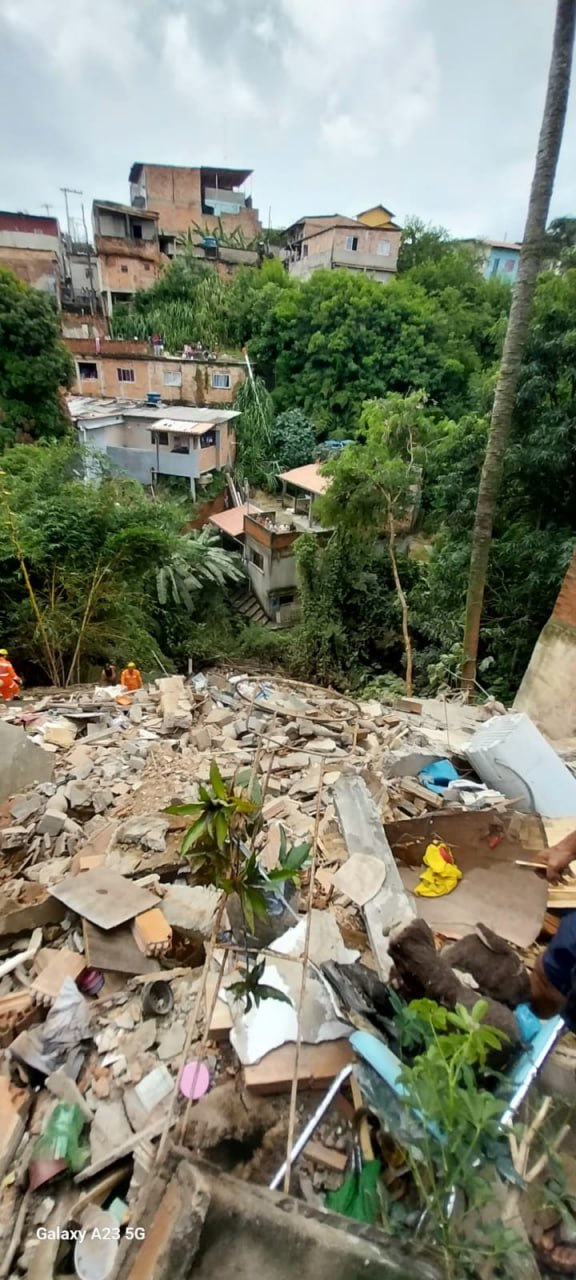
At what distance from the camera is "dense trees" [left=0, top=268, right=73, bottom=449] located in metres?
12.0

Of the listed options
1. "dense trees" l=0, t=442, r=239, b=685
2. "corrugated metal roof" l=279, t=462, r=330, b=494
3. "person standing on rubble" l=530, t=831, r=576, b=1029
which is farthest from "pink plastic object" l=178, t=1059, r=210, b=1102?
"corrugated metal roof" l=279, t=462, r=330, b=494

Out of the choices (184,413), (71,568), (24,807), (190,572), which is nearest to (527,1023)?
(24,807)

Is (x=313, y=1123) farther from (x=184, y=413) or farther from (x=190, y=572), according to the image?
(x=184, y=413)

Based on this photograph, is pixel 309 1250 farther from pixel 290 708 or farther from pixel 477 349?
pixel 477 349

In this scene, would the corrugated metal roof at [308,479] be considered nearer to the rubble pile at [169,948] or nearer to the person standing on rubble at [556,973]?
the rubble pile at [169,948]

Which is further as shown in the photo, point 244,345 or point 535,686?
point 244,345

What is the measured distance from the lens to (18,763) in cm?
360

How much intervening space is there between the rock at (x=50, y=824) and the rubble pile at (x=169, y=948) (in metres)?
0.01

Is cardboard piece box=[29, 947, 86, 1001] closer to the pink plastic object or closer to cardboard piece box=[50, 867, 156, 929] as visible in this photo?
cardboard piece box=[50, 867, 156, 929]

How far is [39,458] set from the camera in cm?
856

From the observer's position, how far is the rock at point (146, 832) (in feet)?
9.62

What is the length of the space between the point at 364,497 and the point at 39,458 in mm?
5188

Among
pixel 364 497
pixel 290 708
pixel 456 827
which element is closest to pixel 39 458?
→ pixel 364 497

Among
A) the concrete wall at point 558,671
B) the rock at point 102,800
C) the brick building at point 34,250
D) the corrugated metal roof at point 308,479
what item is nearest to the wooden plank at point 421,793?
the rock at point 102,800
